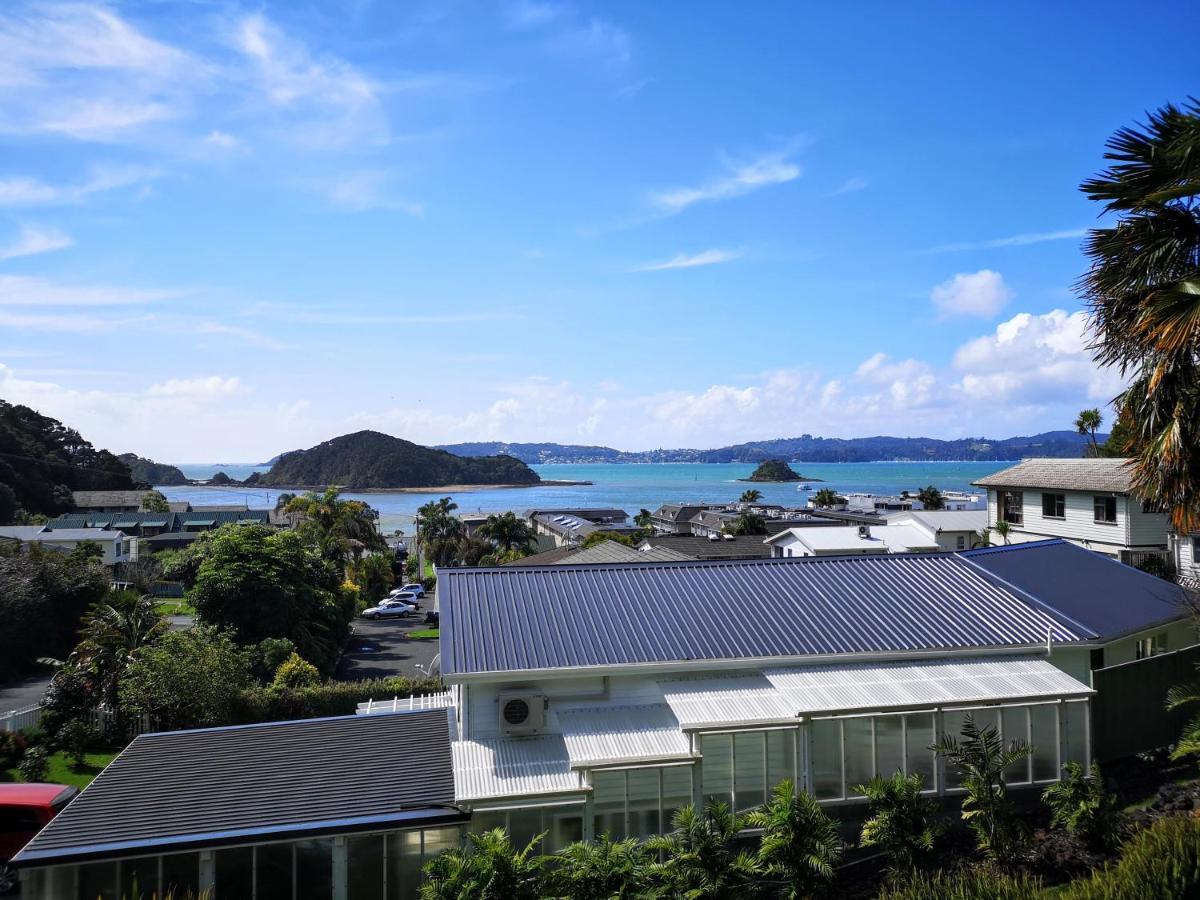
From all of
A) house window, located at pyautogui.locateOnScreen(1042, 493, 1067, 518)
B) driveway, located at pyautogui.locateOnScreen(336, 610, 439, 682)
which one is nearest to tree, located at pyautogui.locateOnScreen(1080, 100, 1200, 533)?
driveway, located at pyautogui.locateOnScreen(336, 610, 439, 682)

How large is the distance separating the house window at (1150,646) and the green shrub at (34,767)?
2463cm

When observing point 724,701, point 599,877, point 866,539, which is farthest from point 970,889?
point 866,539

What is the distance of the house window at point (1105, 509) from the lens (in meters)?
35.6

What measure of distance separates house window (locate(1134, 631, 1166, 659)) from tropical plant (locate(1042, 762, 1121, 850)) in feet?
23.0

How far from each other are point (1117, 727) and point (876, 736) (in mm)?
5092

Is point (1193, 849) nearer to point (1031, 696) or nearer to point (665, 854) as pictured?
point (1031, 696)

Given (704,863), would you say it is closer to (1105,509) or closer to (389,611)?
(1105,509)

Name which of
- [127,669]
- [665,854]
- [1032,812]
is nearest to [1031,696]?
[1032,812]

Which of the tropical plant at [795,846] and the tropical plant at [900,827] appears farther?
the tropical plant at [900,827]

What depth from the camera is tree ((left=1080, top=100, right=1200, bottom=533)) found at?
34.9 feet

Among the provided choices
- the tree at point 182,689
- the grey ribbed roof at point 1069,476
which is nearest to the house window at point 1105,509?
the grey ribbed roof at point 1069,476

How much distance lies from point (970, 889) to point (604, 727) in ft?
18.9

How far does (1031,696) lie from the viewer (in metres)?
13.2

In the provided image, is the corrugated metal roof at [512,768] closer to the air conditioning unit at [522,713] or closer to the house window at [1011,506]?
the air conditioning unit at [522,713]
